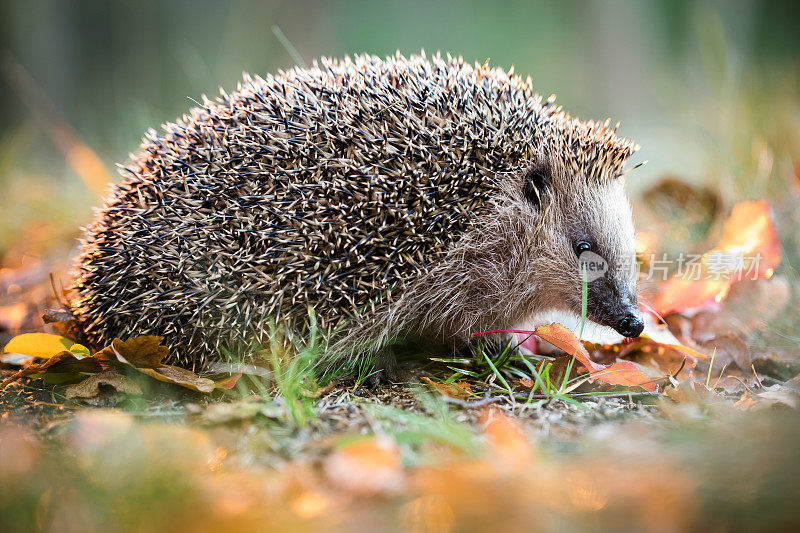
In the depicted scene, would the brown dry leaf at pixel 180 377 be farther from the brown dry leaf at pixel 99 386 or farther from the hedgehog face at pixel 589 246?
the hedgehog face at pixel 589 246

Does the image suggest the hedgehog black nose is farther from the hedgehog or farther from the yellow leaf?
the yellow leaf

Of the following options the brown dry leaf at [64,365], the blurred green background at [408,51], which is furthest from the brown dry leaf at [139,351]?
the blurred green background at [408,51]

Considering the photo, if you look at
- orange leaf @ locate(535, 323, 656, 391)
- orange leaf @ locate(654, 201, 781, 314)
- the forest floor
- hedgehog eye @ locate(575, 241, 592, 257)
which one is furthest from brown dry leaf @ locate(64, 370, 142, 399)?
orange leaf @ locate(654, 201, 781, 314)

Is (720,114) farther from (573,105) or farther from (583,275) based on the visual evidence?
(573,105)

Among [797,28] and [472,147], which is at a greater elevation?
[797,28]

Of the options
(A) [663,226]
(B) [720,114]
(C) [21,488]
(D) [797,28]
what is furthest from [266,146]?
(D) [797,28]
